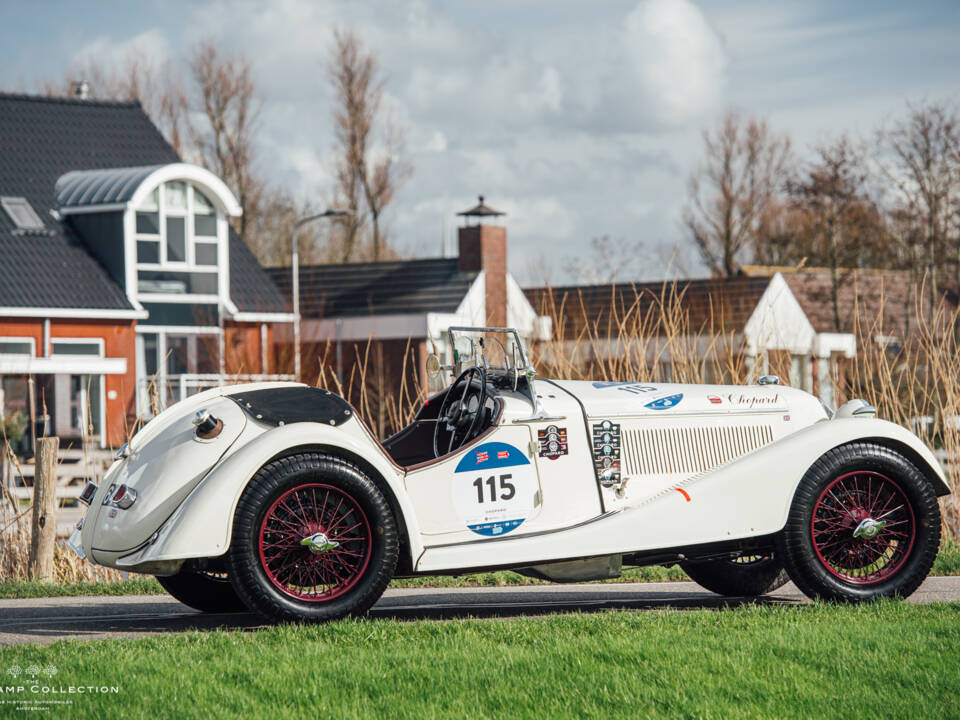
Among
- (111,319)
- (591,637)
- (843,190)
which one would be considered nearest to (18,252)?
(111,319)

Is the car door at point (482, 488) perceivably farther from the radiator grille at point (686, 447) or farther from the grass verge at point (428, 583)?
the grass verge at point (428, 583)

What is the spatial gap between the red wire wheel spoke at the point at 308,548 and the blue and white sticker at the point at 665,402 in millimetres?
1814

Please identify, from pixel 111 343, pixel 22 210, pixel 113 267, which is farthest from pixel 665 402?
pixel 22 210

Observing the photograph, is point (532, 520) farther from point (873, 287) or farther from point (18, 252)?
point (873, 287)

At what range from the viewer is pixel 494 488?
22.4 feet

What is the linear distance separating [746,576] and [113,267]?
25.7 meters

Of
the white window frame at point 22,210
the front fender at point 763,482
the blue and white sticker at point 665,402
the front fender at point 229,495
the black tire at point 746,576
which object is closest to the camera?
the front fender at point 229,495

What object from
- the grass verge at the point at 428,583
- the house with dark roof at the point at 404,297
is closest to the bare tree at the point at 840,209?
the house with dark roof at the point at 404,297

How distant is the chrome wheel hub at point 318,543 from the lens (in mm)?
6369

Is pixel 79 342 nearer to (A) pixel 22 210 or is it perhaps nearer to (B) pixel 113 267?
(B) pixel 113 267

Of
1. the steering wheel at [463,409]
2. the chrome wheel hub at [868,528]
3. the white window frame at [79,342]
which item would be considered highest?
the white window frame at [79,342]

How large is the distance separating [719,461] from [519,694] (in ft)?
8.60

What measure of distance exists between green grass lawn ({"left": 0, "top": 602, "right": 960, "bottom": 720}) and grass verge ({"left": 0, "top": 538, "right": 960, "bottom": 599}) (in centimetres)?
289

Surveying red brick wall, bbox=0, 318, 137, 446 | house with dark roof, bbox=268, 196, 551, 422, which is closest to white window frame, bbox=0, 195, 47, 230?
red brick wall, bbox=0, 318, 137, 446
